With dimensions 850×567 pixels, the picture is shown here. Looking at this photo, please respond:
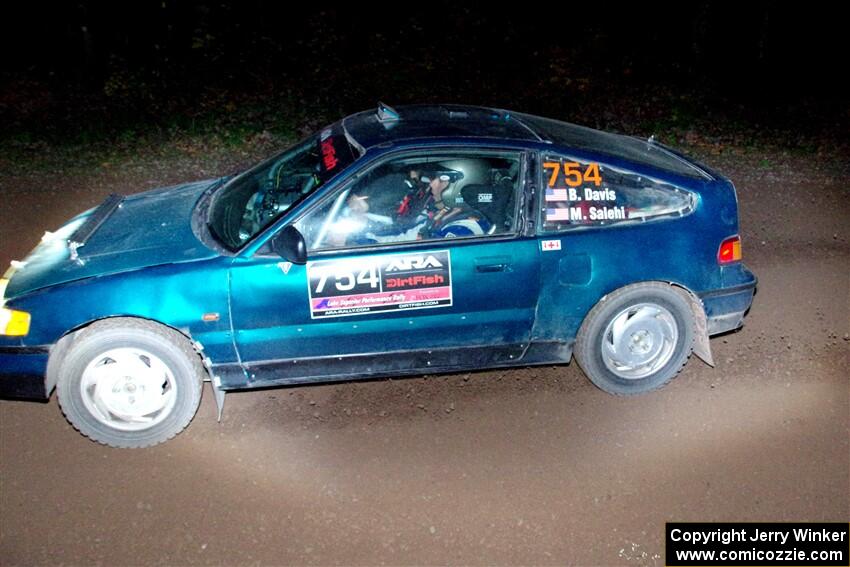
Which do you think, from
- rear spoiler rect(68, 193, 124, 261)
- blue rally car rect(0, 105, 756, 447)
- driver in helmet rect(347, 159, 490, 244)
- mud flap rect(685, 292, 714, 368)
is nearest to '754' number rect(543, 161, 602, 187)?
blue rally car rect(0, 105, 756, 447)

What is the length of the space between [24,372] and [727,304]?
408 cm

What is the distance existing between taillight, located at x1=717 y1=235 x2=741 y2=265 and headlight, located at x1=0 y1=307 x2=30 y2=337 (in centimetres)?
395

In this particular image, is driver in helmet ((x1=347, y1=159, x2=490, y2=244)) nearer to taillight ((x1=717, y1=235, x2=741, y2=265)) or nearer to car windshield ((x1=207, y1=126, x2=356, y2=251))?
car windshield ((x1=207, y1=126, x2=356, y2=251))

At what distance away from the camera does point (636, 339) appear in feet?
16.3

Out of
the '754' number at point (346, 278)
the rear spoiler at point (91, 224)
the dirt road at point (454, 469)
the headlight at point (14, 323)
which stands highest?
the rear spoiler at point (91, 224)

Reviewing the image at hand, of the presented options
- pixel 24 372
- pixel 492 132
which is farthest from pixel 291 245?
pixel 24 372

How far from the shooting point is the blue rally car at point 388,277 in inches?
171

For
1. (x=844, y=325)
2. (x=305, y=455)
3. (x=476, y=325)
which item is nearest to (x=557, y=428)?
(x=476, y=325)

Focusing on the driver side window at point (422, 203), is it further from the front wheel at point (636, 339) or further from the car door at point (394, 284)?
the front wheel at point (636, 339)

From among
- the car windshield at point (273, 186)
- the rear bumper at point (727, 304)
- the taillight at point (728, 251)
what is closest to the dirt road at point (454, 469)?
the rear bumper at point (727, 304)

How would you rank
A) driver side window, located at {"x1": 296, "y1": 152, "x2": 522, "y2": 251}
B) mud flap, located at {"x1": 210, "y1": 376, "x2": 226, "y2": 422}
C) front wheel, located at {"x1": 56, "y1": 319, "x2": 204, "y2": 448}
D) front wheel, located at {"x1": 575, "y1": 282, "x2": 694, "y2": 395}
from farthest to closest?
1. front wheel, located at {"x1": 575, "y1": 282, "x2": 694, "y2": 395}
2. mud flap, located at {"x1": 210, "y1": 376, "x2": 226, "y2": 422}
3. driver side window, located at {"x1": 296, "y1": 152, "x2": 522, "y2": 251}
4. front wheel, located at {"x1": 56, "y1": 319, "x2": 204, "y2": 448}

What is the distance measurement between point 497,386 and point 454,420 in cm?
46

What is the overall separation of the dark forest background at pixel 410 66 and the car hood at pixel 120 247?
15.1 ft

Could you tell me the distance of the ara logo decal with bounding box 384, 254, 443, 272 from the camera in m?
4.40
